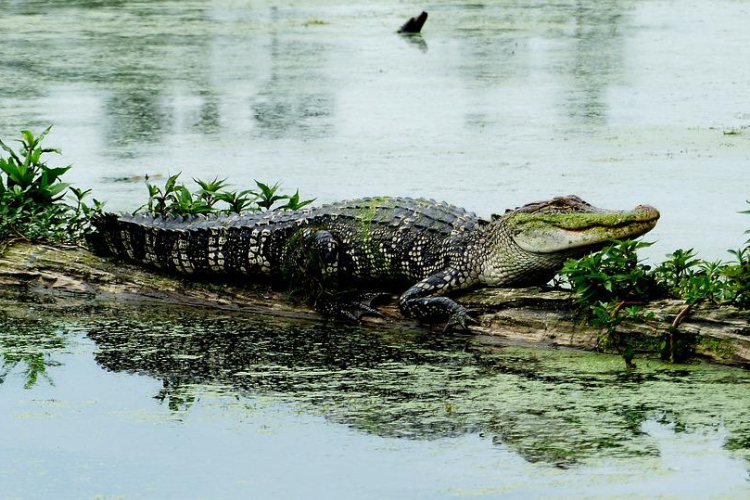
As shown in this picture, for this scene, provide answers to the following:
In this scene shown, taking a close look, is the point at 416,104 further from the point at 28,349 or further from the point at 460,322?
the point at 28,349

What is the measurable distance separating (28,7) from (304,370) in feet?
61.1

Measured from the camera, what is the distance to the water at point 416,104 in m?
8.53

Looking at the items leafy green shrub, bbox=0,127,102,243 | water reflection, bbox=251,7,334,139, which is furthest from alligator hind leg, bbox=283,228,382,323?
water reflection, bbox=251,7,334,139

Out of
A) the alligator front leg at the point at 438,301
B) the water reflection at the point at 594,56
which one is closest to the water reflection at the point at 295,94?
the water reflection at the point at 594,56

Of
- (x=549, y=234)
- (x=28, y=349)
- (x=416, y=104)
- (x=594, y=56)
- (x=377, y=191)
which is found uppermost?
(x=594, y=56)

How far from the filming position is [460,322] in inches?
205

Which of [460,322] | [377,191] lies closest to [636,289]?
[460,322]

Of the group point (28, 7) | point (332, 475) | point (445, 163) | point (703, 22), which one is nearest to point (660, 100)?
point (445, 163)

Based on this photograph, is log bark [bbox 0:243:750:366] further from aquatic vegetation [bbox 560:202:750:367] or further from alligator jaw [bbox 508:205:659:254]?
alligator jaw [bbox 508:205:659:254]

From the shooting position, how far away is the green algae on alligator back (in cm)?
418

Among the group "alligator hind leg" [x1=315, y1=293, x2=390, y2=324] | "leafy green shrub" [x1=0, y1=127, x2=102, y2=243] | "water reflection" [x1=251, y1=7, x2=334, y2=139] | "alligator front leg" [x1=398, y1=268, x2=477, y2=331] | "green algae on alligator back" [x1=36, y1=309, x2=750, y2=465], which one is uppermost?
"water reflection" [x1=251, y1=7, x2=334, y2=139]

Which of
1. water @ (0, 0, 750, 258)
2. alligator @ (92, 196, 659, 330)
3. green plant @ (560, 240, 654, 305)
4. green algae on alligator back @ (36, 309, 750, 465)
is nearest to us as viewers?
green algae on alligator back @ (36, 309, 750, 465)

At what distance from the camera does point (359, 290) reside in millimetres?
5695

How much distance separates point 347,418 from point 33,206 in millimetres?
2673
